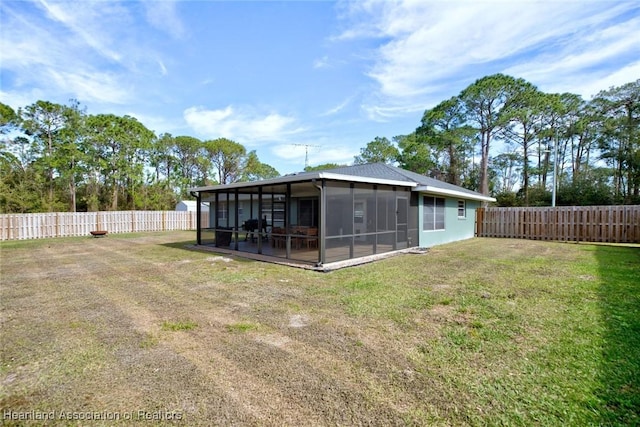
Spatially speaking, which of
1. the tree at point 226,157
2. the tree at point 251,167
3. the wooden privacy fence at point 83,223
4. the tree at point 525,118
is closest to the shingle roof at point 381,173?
the tree at point 525,118

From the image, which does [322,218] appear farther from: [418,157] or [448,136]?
[418,157]

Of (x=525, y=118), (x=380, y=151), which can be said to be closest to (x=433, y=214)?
(x=525, y=118)

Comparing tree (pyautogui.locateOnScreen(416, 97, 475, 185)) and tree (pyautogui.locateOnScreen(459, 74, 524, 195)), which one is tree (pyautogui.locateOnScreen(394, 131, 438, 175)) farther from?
tree (pyautogui.locateOnScreen(459, 74, 524, 195))

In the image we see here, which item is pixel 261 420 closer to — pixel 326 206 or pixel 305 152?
pixel 326 206

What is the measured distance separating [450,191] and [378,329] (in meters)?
9.16

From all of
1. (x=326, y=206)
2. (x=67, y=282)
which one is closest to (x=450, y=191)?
(x=326, y=206)

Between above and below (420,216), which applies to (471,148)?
above

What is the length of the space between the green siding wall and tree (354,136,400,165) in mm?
16792

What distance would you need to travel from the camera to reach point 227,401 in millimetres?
2166

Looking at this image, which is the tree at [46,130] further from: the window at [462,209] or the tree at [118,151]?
the window at [462,209]

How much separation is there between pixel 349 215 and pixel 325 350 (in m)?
5.07

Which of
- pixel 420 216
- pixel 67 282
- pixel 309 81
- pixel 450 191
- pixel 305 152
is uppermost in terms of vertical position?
pixel 309 81

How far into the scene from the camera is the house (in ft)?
24.8

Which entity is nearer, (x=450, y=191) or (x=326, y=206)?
(x=326, y=206)
